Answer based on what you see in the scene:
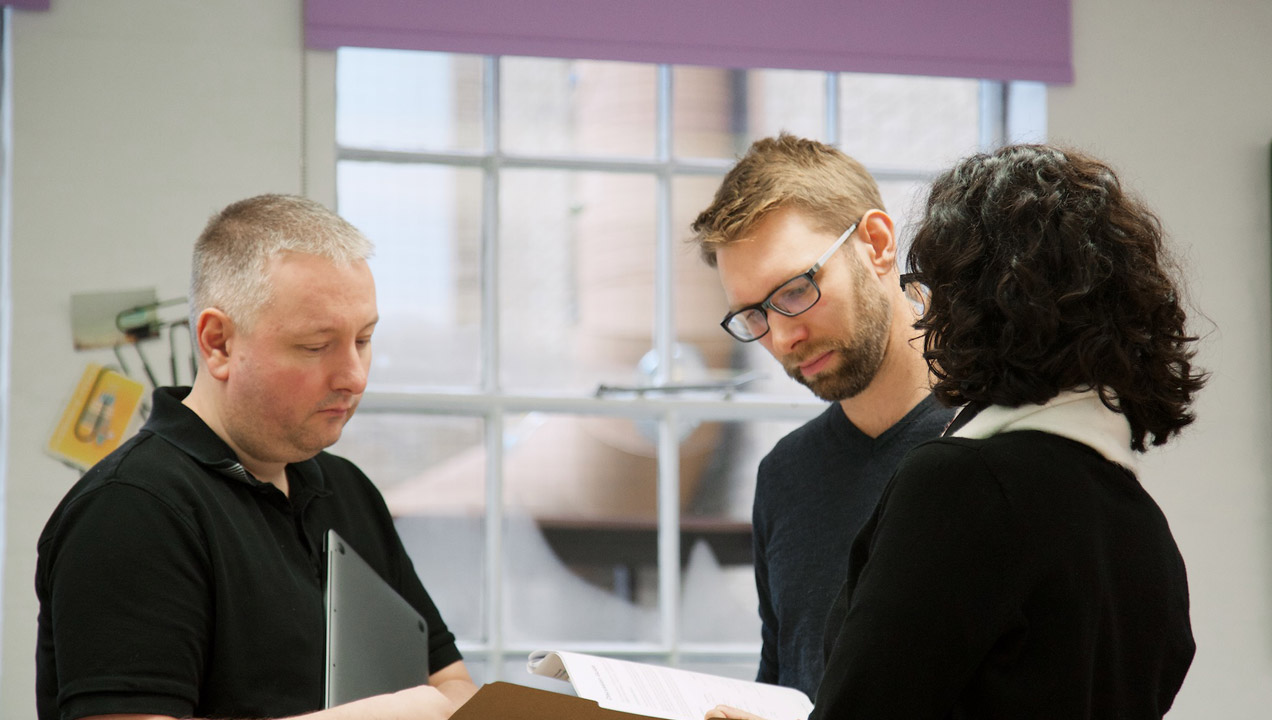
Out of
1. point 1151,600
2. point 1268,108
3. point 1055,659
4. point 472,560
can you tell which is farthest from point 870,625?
point 1268,108

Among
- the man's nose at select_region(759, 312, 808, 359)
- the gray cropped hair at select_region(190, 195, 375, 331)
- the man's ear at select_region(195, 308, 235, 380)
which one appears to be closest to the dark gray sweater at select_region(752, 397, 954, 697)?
the man's nose at select_region(759, 312, 808, 359)

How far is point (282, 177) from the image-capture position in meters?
2.61

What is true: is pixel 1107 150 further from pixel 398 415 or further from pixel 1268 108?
pixel 398 415

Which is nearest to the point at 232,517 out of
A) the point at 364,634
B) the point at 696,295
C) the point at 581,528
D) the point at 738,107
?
the point at 364,634

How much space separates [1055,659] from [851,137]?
2.35 meters

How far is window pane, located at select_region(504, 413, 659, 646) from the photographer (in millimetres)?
2830

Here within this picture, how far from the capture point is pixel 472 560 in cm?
282

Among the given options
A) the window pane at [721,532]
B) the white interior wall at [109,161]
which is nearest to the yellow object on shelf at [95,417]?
the white interior wall at [109,161]

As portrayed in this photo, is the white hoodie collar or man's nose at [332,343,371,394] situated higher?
man's nose at [332,343,371,394]

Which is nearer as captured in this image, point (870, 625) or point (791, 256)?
point (870, 625)

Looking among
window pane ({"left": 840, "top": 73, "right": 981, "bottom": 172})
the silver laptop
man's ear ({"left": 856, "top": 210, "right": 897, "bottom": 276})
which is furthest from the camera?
window pane ({"left": 840, "top": 73, "right": 981, "bottom": 172})

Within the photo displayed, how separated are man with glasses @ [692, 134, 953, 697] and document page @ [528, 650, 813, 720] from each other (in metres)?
0.23

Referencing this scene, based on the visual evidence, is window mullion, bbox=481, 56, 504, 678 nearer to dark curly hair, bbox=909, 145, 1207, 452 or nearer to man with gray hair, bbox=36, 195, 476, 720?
man with gray hair, bbox=36, 195, 476, 720

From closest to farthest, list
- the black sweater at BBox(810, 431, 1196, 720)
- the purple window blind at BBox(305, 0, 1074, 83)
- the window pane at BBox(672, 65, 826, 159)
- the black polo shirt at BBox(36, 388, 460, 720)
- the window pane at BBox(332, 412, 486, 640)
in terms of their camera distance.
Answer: the black sweater at BBox(810, 431, 1196, 720)
the black polo shirt at BBox(36, 388, 460, 720)
the purple window blind at BBox(305, 0, 1074, 83)
the window pane at BBox(332, 412, 486, 640)
the window pane at BBox(672, 65, 826, 159)
